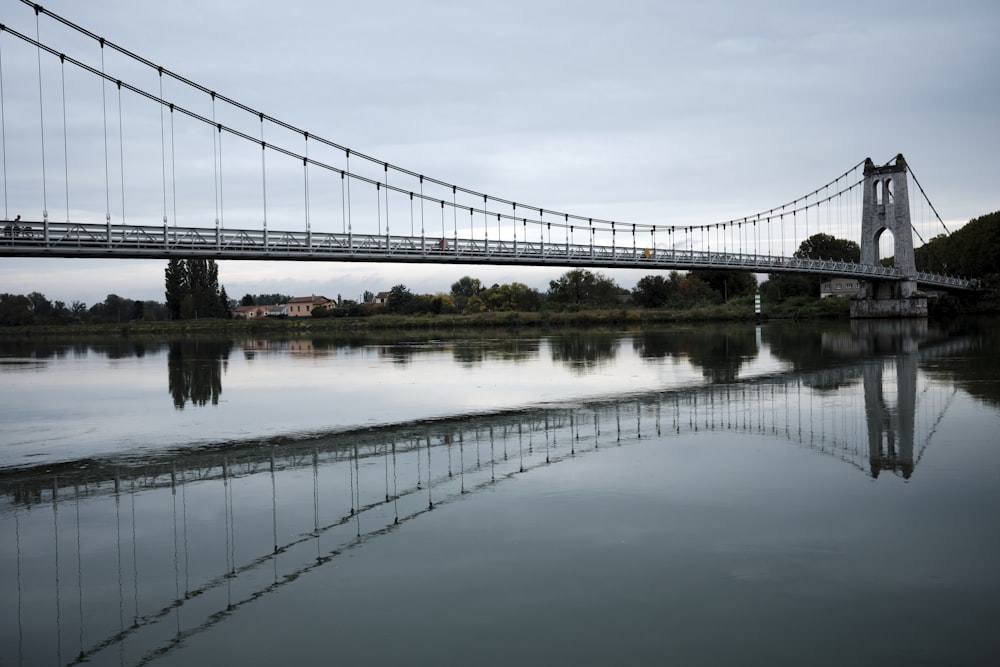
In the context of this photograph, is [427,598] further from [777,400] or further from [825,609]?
[777,400]

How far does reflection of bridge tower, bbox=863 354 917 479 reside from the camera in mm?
13000

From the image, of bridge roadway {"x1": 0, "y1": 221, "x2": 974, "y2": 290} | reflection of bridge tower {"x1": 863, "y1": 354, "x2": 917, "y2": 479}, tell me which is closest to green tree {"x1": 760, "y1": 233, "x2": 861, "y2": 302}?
bridge roadway {"x1": 0, "y1": 221, "x2": 974, "y2": 290}

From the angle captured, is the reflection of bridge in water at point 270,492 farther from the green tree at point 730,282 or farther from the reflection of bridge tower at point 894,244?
the green tree at point 730,282

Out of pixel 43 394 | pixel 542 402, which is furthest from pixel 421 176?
pixel 542 402

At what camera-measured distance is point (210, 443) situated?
55.0ft

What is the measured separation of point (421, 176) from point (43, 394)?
2493cm

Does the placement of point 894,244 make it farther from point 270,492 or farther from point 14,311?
point 14,311

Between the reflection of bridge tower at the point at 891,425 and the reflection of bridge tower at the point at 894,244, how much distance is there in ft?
243

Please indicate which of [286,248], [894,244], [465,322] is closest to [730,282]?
[894,244]

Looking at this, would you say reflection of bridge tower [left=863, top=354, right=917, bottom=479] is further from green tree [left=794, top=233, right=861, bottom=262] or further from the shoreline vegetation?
green tree [left=794, top=233, right=861, bottom=262]

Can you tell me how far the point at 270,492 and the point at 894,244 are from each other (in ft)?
319

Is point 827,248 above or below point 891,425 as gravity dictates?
above

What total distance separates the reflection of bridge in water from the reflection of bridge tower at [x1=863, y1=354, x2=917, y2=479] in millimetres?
64

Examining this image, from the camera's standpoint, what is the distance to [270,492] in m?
12.1
